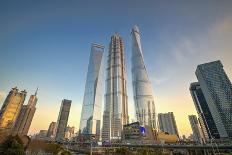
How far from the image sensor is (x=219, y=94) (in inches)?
6978

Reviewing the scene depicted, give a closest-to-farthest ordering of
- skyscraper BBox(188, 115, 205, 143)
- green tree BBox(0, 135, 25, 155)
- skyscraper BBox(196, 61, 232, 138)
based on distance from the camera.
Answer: green tree BBox(0, 135, 25, 155)
skyscraper BBox(188, 115, 205, 143)
skyscraper BBox(196, 61, 232, 138)

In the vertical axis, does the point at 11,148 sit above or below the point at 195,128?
below

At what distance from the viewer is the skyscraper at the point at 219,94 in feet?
561

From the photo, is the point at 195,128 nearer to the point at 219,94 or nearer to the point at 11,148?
the point at 219,94

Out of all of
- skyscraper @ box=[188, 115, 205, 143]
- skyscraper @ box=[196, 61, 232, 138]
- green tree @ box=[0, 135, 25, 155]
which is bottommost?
green tree @ box=[0, 135, 25, 155]

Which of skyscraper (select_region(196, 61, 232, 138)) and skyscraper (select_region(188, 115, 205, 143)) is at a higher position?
skyscraper (select_region(196, 61, 232, 138))

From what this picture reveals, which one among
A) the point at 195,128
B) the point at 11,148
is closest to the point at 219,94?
the point at 195,128

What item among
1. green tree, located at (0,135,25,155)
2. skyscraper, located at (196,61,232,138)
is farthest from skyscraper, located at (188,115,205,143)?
green tree, located at (0,135,25,155)

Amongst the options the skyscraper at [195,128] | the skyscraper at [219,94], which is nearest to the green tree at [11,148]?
the skyscraper at [195,128]

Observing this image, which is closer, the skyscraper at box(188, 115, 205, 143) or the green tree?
the green tree

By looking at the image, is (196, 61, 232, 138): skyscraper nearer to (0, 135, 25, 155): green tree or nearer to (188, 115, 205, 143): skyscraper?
(188, 115, 205, 143): skyscraper

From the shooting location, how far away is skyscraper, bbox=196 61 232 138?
6727 inches

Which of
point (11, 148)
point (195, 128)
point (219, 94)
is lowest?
point (11, 148)

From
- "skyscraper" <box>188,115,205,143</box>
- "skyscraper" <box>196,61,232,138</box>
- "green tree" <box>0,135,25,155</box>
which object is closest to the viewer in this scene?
"green tree" <box>0,135,25,155</box>
